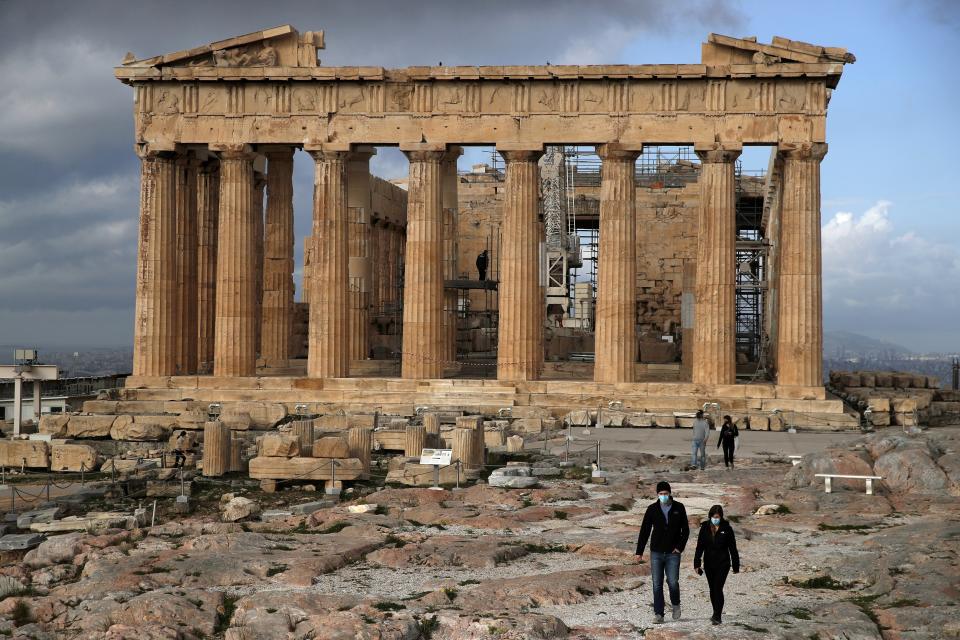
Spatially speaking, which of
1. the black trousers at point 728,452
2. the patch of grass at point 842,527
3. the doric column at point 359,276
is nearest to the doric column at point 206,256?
the doric column at point 359,276

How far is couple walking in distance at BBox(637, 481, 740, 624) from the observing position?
48.6ft

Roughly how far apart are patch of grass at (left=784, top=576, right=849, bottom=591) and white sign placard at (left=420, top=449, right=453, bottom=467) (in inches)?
443

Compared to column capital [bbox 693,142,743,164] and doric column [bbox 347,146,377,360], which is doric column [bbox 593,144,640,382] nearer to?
column capital [bbox 693,142,743,164]

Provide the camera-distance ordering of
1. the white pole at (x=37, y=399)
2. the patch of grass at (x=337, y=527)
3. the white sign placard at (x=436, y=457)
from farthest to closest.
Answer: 1. the white pole at (x=37, y=399)
2. the white sign placard at (x=436, y=457)
3. the patch of grass at (x=337, y=527)

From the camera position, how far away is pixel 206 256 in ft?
147

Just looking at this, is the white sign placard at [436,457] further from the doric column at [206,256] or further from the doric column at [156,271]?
the doric column at [206,256]

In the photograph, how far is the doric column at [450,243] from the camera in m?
43.1

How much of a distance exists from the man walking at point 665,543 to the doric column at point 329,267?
87.0ft

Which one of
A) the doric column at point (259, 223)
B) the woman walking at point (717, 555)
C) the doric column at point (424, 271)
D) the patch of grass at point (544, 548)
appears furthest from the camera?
the doric column at point (259, 223)

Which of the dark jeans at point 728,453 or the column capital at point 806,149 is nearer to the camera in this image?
the dark jeans at point 728,453

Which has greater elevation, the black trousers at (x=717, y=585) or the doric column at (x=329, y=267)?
the doric column at (x=329, y=267)

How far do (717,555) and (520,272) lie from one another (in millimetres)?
25740

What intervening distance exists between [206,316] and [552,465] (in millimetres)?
20594

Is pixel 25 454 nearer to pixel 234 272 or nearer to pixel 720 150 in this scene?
pixel 234 272
